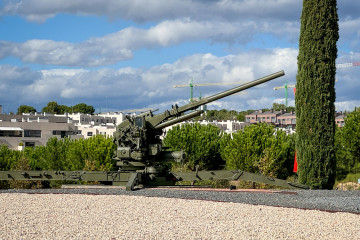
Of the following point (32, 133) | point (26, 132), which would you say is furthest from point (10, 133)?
point (32, 133)

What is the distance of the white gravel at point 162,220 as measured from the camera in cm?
921

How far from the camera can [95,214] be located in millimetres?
11219

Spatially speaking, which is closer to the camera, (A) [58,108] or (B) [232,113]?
(A) [58,108]

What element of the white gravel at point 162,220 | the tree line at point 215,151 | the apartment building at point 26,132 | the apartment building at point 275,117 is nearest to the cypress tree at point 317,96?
the white gravel at point 162,220

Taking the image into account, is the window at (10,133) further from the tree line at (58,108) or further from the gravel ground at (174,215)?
the gravel ground at (174,215)

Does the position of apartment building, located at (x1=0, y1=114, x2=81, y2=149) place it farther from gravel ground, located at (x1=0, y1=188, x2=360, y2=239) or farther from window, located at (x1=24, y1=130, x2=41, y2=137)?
gravel ground, located at (x1=0, y1=188, x2=360, y2=239)

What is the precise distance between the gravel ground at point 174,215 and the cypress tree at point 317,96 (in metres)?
4.30

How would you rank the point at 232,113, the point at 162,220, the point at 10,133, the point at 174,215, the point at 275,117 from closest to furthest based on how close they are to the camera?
1. the point at 162,220
2. the point at 174,215
3. the point at 10,133
4. the point at 275,117
5. the point at 232,113

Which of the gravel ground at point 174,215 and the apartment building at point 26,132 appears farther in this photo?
the apartment building at point 26,132

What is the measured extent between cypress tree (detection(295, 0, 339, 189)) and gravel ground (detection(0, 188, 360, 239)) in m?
4.30

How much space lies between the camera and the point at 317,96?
19.4 metres

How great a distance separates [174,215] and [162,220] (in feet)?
1.88

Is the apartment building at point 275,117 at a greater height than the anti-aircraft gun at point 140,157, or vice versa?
the apartment building at point 275,117

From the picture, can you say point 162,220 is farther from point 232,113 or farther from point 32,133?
point 232,113
